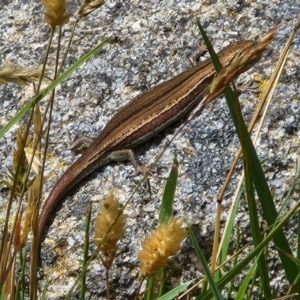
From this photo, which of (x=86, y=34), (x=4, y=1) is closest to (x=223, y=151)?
(x=86, y=34)

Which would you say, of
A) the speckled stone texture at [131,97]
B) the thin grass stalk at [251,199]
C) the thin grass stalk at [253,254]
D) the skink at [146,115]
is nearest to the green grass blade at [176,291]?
the thin grass stalk at [253,254]

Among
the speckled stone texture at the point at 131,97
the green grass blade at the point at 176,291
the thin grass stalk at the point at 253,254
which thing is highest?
the speckled stone texture at the point at 131,97

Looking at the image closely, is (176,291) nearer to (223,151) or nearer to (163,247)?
(163,247)

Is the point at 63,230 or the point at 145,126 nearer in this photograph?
the point at 63,230

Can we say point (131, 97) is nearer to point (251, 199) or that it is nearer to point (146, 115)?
point (146, 115)

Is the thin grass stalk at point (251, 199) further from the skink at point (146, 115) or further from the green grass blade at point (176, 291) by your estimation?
the skink at point (146, 115)

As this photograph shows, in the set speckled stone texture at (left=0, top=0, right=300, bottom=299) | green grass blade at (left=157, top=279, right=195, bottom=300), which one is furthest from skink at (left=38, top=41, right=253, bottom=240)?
green grass blade at (left=157, top=279, right=195, bottom=300)

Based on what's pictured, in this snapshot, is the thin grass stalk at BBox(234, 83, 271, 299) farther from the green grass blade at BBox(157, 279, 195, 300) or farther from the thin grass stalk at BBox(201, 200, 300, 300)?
the green grass blade at BBox(157, 279, 195, 300)

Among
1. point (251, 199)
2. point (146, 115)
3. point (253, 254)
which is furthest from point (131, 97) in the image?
point (253, 254)
